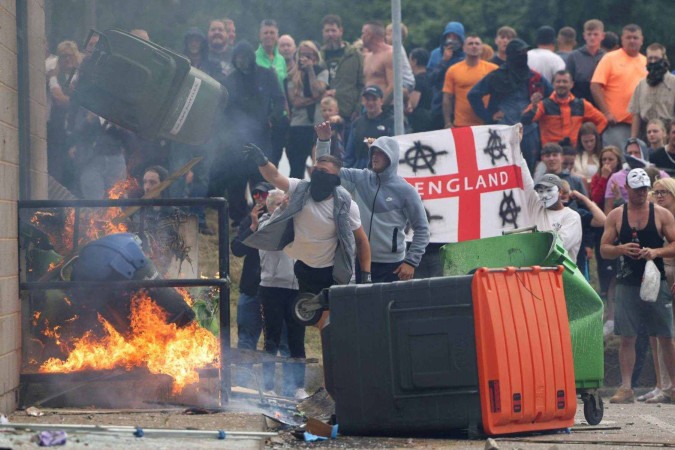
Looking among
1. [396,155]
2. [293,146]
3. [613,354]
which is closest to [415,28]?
[293,146]

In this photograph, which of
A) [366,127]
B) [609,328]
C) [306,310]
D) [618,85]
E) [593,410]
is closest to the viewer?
[593,410]

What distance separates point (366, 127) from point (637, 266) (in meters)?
3.44

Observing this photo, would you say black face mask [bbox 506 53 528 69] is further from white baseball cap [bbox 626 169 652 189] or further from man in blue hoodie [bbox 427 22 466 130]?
white baseball cap [bbox 626 169 652 189]

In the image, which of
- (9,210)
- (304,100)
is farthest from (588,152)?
(9,210)

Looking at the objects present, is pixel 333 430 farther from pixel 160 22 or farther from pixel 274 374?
pixel 160 22

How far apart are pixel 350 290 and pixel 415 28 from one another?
629 inches

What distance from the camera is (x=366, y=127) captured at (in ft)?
44.7

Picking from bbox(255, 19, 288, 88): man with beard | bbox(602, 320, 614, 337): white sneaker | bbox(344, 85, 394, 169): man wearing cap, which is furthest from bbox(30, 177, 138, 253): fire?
bbox(602, 320, 614, 337): white sneaker

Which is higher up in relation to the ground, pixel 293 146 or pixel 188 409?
pixel 293 146

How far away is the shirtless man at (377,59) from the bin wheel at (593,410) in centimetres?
596

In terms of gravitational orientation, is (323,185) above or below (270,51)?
below

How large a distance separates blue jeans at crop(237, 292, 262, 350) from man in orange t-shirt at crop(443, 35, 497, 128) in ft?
13.3

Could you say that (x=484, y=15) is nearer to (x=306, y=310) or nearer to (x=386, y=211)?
(x=386, y=211)

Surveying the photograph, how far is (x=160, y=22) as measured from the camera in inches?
588
